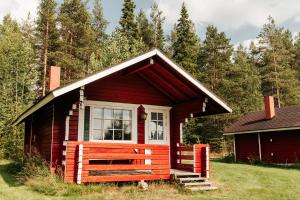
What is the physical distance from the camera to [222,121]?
34938 millimetres

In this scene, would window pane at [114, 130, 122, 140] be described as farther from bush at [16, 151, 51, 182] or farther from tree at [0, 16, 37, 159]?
tree at [0, 16, 37, 159]

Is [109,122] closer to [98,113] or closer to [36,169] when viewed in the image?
[98,113]

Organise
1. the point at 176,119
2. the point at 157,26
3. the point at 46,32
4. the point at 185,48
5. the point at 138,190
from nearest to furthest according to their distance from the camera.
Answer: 1. the point at 138,190
2. the point at 176,119
3. the point at 46,32
4. the point at 185,48
5. the point at 157,26

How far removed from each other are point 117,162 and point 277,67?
35867mm

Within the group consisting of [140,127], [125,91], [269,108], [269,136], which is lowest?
[269,136]

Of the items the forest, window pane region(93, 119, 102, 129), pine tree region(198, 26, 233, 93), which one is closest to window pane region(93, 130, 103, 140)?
window pane region(93, 119, 102, 129)

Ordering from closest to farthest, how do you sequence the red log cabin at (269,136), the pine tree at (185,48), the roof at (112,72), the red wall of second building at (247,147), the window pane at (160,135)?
the roof at (112,72), the window pane at (160,135), the red log cabin at (269,136), the red wall of second building at (247,147), the pine tree at (185,48)

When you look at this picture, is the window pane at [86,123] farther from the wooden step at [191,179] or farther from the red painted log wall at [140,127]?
the wooden step at [191,179]

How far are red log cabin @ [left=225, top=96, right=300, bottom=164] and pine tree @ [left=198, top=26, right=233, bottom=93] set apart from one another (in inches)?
490

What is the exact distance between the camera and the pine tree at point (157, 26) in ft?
132

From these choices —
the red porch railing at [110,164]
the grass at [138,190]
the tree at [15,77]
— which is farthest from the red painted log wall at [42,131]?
the tree at [15,77]

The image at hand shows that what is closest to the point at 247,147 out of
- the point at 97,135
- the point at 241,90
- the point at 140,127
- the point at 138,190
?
the point at 140,127

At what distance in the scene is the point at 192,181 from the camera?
1057 cm

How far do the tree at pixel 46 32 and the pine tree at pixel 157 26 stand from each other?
12548 millimetres
